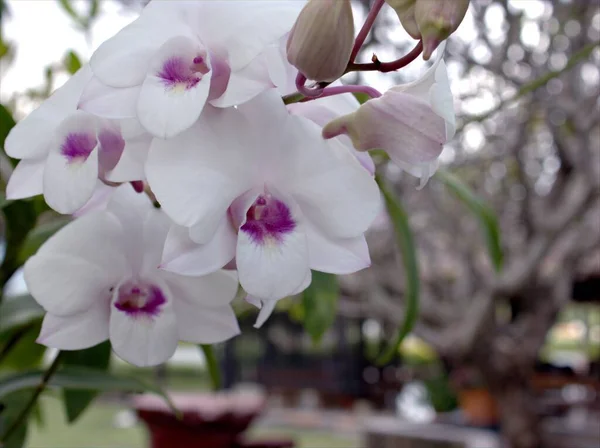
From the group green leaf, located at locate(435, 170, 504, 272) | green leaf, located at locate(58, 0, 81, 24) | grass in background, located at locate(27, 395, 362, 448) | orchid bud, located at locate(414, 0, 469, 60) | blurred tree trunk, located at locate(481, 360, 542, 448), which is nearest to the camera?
orchid bud, located at locate(414, 0, 469, 60)

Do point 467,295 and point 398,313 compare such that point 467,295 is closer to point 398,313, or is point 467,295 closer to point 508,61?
point 398,313

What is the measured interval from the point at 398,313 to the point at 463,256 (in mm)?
317

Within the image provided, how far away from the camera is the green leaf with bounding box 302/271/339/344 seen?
20.4 inches

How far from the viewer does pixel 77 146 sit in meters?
0.25

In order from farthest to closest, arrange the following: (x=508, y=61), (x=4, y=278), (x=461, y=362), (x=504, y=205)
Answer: (x=461, y=362) < (x=504, y=205) < (x=508, y=61) < (x=4, y=278)

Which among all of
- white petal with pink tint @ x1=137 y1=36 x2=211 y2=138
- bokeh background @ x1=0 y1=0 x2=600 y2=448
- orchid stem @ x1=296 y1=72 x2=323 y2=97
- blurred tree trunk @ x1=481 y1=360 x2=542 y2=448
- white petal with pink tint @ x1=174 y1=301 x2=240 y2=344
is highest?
white petal with pink tint @ x1=137 y1=36 x2=211 y2=138

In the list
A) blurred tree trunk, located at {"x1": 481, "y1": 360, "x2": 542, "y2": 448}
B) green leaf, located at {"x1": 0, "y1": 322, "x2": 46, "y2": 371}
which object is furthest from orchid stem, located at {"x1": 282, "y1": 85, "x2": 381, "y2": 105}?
blurred tree trunk, located at {"x1": 481, "y1": 360, "x2": 542, "y2": 448}

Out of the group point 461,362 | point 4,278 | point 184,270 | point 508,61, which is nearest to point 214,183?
point 184,270

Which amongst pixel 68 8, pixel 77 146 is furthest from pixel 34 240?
pixel 68 8

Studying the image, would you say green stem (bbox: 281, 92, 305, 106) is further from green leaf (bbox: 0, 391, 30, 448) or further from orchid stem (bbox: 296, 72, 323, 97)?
green leaf (bbox: 0, 391, 30, 448)

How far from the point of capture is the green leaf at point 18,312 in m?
0.43

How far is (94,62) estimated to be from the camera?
225mm

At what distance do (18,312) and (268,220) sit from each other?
0.31 meters

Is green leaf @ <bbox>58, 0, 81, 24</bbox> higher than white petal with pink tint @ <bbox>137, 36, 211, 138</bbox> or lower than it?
lower
